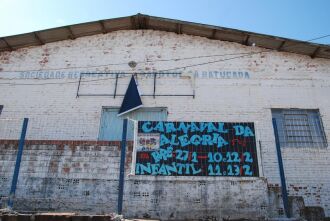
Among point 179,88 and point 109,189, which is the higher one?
point 179,88

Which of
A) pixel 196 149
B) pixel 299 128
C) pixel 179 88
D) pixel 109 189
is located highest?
pixel 179 88

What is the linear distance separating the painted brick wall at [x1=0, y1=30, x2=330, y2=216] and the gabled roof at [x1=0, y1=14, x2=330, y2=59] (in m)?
0.24

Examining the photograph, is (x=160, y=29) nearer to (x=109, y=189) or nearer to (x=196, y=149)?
(x=196, y=149)

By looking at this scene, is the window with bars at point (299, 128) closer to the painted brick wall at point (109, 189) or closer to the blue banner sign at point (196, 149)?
the blue banner sign at point (196, 149)

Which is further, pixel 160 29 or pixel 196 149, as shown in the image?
pixel 160 29

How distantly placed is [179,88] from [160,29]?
2833mm

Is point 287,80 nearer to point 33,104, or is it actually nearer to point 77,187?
point 77,187

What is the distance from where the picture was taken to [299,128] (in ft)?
37.4

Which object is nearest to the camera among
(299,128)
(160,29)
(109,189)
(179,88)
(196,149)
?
(109,189)

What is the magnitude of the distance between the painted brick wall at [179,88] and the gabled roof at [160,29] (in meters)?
0.24

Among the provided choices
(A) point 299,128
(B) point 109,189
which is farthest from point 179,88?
(B) point 109,189

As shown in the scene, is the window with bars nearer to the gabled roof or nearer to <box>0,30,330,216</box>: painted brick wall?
<box>0,30,330,216</box>: painted brick wall

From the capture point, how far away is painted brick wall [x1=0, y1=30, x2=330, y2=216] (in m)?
11.1

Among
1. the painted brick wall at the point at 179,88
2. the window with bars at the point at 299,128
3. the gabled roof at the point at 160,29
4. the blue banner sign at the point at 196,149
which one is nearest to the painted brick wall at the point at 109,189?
the blue banner sign at the point at 196,149
